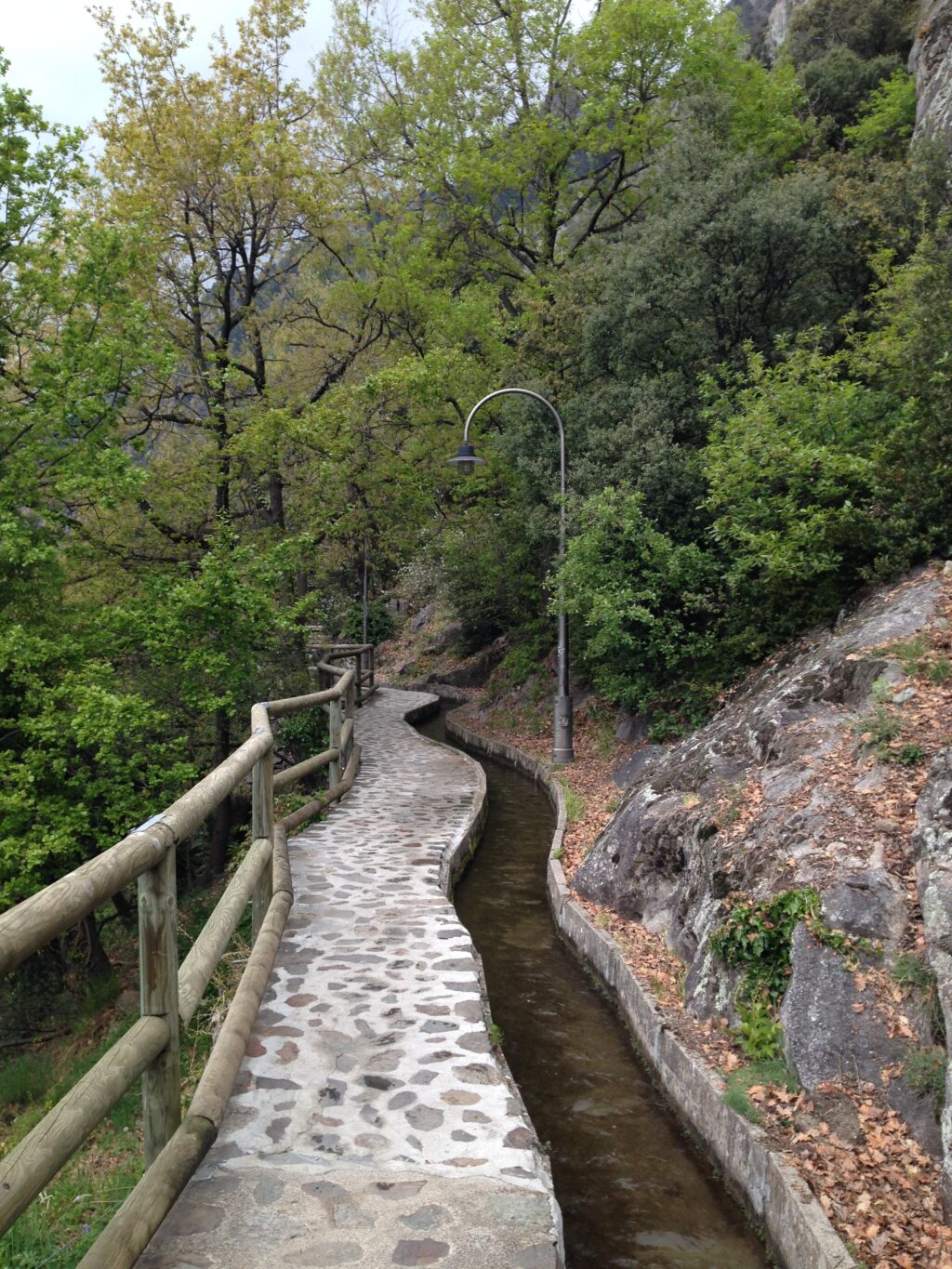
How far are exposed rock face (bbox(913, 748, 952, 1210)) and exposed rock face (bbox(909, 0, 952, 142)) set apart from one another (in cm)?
1860

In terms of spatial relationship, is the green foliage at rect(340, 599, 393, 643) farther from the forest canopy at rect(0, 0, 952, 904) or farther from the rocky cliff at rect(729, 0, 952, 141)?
the rocky cliff at rect(729, 0, 952, 141)

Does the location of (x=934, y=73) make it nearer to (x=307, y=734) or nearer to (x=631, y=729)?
(x=631, y=729)

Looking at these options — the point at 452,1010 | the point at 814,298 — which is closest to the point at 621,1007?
the point at 452,1010

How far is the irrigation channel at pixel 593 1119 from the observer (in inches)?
163

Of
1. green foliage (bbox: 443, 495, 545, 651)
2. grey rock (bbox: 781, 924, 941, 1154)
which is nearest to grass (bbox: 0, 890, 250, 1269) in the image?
grey rock (bbox: 781, 924, 941, 1154)

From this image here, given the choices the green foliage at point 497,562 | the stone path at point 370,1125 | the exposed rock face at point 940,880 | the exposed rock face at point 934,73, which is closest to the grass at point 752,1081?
the exposed rock face at point 940,880

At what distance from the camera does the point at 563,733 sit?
15484 millimetres

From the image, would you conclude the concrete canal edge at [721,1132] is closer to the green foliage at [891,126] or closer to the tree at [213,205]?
the tree at [213,205]

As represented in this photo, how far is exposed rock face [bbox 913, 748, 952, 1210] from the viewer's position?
3.79 metres

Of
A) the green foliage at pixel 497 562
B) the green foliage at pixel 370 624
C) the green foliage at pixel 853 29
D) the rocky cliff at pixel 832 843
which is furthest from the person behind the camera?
the green foliage at pixel 370 624

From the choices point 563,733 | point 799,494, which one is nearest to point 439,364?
point 563,733

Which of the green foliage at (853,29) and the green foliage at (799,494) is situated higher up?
the green foliage at (853,29)

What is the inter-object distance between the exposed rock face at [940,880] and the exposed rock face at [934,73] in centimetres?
1860

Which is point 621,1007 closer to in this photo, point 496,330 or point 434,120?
point 496,330
